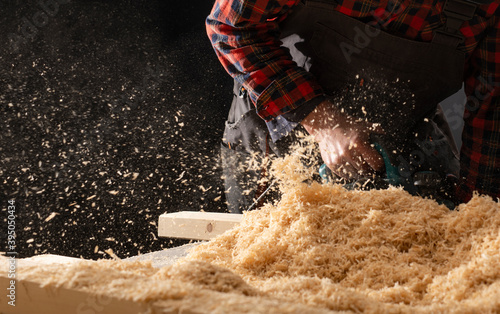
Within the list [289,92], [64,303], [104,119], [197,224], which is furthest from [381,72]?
[104,119]

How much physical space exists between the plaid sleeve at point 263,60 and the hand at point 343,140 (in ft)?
0.30

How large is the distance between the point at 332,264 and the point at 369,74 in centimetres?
104

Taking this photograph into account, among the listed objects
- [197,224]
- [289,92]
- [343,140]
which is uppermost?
[289,92]

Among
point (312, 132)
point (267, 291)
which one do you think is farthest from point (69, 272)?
point (312, 132)

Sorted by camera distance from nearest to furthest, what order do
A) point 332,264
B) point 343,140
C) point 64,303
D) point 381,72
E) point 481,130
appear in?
point 64,303
point 332,264
point 343,140
point 381,72
point 481,130

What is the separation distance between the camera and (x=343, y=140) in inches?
56.1

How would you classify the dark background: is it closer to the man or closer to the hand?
the man

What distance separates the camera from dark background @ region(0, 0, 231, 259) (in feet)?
8.56

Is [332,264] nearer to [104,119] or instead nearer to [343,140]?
[343,140]

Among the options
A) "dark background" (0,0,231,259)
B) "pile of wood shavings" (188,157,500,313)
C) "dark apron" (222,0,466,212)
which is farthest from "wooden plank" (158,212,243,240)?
"dark background" (0,0,231,259)

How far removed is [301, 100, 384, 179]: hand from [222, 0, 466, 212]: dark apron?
16 centimetres

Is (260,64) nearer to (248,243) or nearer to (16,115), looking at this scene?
(248,243)

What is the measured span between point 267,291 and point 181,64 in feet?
8.21

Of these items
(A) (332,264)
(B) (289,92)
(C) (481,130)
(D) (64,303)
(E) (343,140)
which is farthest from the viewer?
(C) (481,130)
